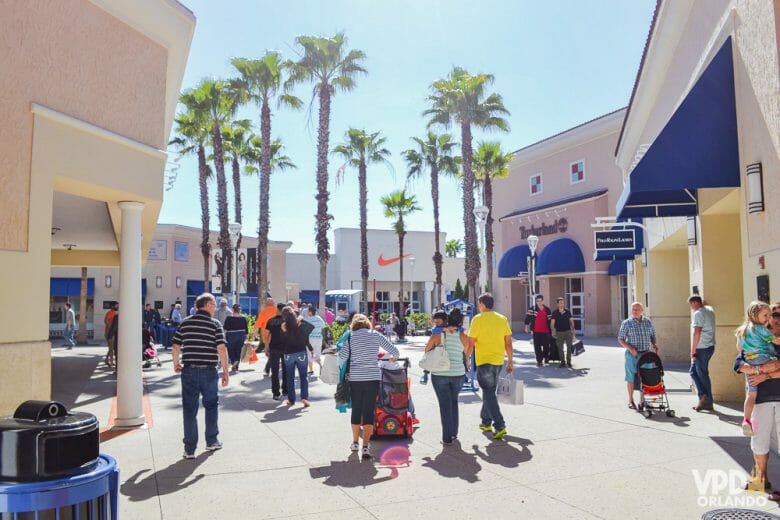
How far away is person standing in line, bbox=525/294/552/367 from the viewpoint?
55.9ft

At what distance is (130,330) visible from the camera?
9219mm

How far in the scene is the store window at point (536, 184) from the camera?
115 ft

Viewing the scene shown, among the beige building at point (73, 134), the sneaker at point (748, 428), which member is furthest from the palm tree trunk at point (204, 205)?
the sneaker at point (748, 428)

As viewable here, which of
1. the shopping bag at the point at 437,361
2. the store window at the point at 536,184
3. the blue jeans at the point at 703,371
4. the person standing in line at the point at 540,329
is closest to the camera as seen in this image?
the shopping bag at the point at 437,361

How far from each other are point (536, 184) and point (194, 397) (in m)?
30.5

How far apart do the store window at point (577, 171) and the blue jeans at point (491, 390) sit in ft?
83.8

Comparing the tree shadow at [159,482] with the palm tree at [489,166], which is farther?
the palm tree at [489,166]

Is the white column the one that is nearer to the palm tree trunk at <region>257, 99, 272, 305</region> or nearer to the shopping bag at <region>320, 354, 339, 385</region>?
the shopping bag at <region>320, 354, 339, 385</region>

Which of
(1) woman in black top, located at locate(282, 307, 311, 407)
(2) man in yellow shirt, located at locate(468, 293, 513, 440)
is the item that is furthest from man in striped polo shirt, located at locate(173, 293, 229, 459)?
(2) man in yellow shirt, located at locate(468, 293, 513, 440)

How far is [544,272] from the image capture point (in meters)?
31.4

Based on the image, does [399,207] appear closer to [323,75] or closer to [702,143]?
[323,75]

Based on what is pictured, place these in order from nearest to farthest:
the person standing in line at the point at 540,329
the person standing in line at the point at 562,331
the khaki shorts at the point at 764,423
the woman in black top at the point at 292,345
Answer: the khaki shorts at the point at 764,423, the woman in black top at the point at 292,345, the person standing in line at the point at 562,331, the person standing in line at the point at 540,329

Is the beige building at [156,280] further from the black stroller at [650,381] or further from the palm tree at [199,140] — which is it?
the black stroller at [650,381]

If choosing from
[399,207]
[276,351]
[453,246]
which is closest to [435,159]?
[399,207]
